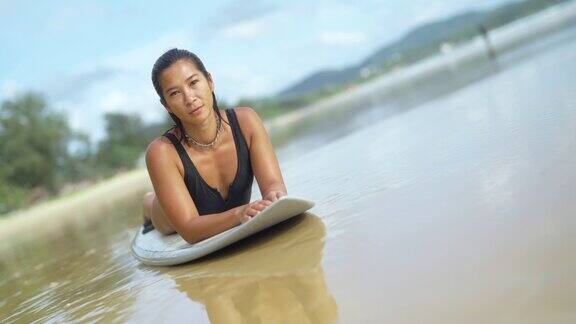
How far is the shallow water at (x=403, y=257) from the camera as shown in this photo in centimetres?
207

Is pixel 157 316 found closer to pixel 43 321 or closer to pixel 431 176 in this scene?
pixel 43 321

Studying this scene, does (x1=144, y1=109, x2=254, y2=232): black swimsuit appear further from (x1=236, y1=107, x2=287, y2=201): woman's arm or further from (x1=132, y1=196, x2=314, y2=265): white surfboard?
(x1=132, y1=196, x2=314, y2=265): white surfboard

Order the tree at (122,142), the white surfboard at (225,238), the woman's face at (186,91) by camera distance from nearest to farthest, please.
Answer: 1. the white surfboard at (225,238)
2. the woman's face at (186,91)
3. the tree at (122,142)

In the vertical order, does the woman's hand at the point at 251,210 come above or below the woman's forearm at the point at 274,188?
below

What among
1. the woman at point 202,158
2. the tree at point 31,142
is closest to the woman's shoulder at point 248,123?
the woman at point 202,158

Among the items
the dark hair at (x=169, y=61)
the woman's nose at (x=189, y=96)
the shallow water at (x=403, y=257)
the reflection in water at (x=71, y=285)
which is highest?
the dark hair at (x=169, y=61)

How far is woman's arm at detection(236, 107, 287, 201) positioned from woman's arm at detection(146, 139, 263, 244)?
44cm

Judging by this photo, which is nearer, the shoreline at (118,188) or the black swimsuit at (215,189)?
the black swimsuit at (215,189)

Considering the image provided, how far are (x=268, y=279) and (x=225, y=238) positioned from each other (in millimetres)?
879

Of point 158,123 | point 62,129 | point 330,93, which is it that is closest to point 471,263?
point 62,129

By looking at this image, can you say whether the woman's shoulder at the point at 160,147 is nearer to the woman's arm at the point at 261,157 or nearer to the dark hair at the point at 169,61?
the dark hair at the point at 169,61

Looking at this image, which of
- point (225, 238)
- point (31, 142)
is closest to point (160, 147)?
point (225, 238)

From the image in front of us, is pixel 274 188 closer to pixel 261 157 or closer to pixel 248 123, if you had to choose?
pixel 261 157

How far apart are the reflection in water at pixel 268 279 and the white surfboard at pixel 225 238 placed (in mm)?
77
